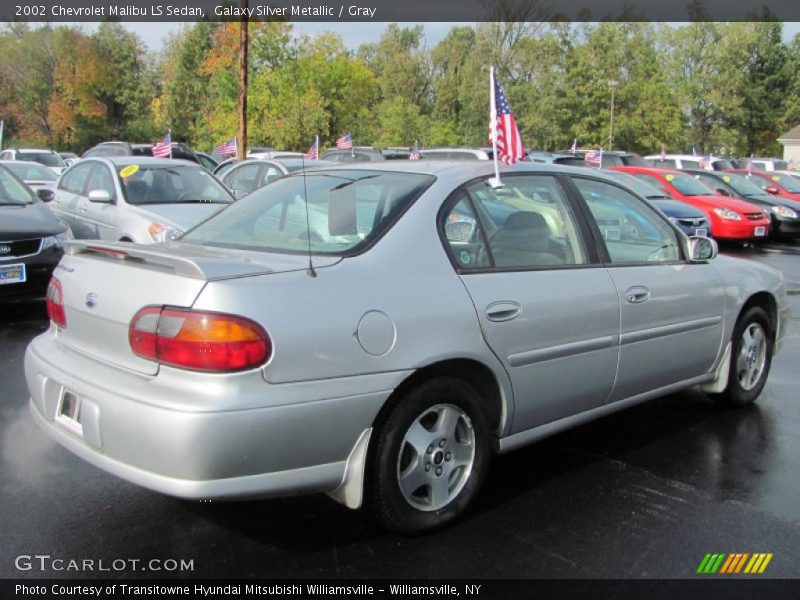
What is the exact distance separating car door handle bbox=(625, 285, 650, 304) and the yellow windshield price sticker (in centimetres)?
665

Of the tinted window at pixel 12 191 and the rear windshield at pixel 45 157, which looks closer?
the tinted window at pixel 12 191

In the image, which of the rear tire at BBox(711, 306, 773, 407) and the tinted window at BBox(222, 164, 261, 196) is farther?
the tinted window at BBox(222, 164, 261, 196)

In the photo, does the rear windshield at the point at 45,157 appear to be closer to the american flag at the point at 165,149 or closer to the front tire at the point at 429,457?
the american flag at the point at 165,149

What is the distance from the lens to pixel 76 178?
9.76 metres

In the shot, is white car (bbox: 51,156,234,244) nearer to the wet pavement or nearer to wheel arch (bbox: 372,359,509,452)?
the wet pavement

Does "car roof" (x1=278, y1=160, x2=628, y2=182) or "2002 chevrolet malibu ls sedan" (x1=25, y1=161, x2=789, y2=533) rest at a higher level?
"car roof" (x1=278, y1=160, x2=628, y2=182)

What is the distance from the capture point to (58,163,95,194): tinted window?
9.50m

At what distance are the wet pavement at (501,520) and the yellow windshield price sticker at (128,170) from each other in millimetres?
4876

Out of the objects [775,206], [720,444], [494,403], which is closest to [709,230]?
[775,206]

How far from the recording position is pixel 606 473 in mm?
3943

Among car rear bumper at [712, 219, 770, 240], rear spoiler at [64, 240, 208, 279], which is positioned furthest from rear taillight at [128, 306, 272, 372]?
car rear bumper at [712, 219, 770, 240]

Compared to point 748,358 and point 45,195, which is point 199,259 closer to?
point 748,358
